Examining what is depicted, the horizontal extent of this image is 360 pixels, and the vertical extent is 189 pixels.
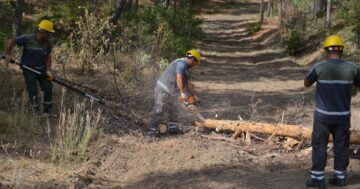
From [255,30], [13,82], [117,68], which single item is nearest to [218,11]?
[255,30]

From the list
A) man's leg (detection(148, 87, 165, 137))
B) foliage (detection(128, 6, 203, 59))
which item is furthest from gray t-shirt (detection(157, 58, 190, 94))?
foliage (detection(128, 6, 203, 59))

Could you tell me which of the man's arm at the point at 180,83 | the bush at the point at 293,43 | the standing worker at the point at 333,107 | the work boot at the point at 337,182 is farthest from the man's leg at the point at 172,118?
the bush at the point at 293,43

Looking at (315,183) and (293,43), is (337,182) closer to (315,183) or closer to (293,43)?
(315,183)

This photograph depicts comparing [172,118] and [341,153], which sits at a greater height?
[341,153]

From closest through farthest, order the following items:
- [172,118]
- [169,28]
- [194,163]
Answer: [194,163] → [172,118] → [169,28]

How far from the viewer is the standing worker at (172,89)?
8.94 m

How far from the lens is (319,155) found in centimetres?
641

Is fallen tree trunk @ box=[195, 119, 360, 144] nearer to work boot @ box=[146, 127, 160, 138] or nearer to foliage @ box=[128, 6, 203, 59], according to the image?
work boot @ box=[146, 127, 160, 138]

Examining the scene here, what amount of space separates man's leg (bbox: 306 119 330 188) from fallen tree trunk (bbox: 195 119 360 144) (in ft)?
5.88

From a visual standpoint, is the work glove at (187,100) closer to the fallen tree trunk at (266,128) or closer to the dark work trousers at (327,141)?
the fallen tree trunk at (266,128)

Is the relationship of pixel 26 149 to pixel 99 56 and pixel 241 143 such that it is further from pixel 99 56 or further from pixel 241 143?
pixel 99 56

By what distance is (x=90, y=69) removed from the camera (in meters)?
13.4

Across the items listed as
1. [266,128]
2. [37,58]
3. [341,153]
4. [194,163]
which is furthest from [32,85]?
[341,153]

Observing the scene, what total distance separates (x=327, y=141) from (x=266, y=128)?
256 centimetres
